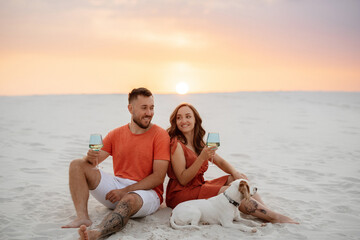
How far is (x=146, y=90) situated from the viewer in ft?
15.3

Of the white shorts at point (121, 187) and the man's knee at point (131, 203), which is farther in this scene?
the white shorts at point (121, 187)

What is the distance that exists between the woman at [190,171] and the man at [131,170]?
0.19m

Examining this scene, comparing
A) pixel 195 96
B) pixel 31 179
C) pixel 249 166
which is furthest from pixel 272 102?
pixel 31 179

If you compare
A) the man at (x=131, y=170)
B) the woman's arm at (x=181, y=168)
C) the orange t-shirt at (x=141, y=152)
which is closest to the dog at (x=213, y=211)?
the woman's arm at (x=181, y=168)

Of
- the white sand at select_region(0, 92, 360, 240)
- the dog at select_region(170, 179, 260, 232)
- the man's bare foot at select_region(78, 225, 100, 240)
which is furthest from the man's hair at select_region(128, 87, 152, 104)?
the man's bare foot at select_region(78, 225, 100, 240)

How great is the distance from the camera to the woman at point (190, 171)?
457cm

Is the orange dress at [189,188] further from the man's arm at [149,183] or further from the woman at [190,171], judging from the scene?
the man's arm at [149,183]

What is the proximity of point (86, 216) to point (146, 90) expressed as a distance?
70.8 inches

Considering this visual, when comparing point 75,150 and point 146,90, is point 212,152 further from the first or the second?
point 75,150

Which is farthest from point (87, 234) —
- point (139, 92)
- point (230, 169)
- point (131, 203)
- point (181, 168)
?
point (230, 169)

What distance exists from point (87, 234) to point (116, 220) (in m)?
0.42

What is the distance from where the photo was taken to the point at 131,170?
4.68 metres

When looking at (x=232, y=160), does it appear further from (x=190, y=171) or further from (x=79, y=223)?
(x=79, y=223)

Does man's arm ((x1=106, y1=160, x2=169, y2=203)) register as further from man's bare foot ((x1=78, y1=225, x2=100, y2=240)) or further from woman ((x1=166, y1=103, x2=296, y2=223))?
man's bare foot ((x1=78, y1=225, x2=100, y2=240))
